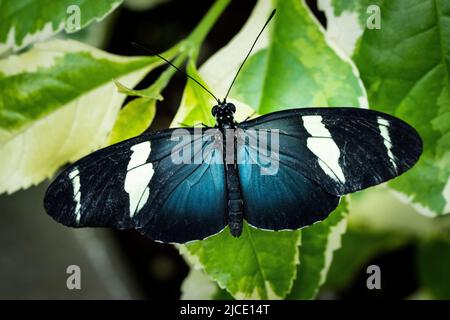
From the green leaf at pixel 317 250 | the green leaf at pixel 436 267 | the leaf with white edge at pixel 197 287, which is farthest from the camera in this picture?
the green leaf at pixel 436 267

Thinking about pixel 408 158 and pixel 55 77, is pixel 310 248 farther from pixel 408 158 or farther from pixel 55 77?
pixel 55 77

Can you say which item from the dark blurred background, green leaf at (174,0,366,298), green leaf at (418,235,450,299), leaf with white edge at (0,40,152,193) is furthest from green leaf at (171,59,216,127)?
green leaf at (418,235,450,299)

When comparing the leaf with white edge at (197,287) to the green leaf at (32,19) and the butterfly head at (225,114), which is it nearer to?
the butterfly head at (225,114)

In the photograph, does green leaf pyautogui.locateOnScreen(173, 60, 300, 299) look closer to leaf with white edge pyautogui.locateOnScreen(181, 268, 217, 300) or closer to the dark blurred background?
leaf with white edge pyautogui.locateOnScreen(181, 268, 217, 300)

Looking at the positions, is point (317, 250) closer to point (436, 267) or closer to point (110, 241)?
point (436, 267)

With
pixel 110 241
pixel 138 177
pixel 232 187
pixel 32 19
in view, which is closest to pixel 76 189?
pixel 138 177

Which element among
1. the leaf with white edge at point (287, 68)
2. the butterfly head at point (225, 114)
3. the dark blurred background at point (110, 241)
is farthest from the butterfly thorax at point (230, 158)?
the dark blurred background at point (110, 241)
